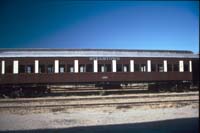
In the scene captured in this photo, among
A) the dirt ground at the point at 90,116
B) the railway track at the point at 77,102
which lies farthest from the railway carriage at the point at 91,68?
the dirt ground at the point at 90,116

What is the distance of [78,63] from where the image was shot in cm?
1850

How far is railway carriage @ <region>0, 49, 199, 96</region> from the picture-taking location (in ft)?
58.2

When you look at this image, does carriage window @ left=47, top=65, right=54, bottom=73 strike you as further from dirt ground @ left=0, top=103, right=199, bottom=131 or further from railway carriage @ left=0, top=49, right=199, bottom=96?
dirt ground @ left=0, top=103, right=199, bottom=131

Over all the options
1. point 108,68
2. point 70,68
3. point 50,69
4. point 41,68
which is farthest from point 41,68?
point 108,68

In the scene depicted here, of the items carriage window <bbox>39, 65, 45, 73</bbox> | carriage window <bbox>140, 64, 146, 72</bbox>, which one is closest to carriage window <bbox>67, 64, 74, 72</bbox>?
carriage window <bbox>39, 65, 45, 73</bbox>

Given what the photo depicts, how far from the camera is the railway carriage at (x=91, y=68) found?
1773 centimetres

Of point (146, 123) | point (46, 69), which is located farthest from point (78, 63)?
point (146, 123)

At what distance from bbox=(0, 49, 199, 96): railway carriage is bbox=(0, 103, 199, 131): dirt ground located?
6200 mm

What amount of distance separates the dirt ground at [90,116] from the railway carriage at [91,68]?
6.20 metres

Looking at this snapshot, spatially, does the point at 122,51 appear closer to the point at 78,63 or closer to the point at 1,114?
the point at 78,63

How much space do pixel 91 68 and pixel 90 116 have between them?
27.8 feet

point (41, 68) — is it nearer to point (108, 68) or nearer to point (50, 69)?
point (50, 69)

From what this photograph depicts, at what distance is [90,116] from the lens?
10469 millimetres

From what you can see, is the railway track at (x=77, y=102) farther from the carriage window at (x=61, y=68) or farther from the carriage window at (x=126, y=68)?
the carriage window at (x=126, y=68)
